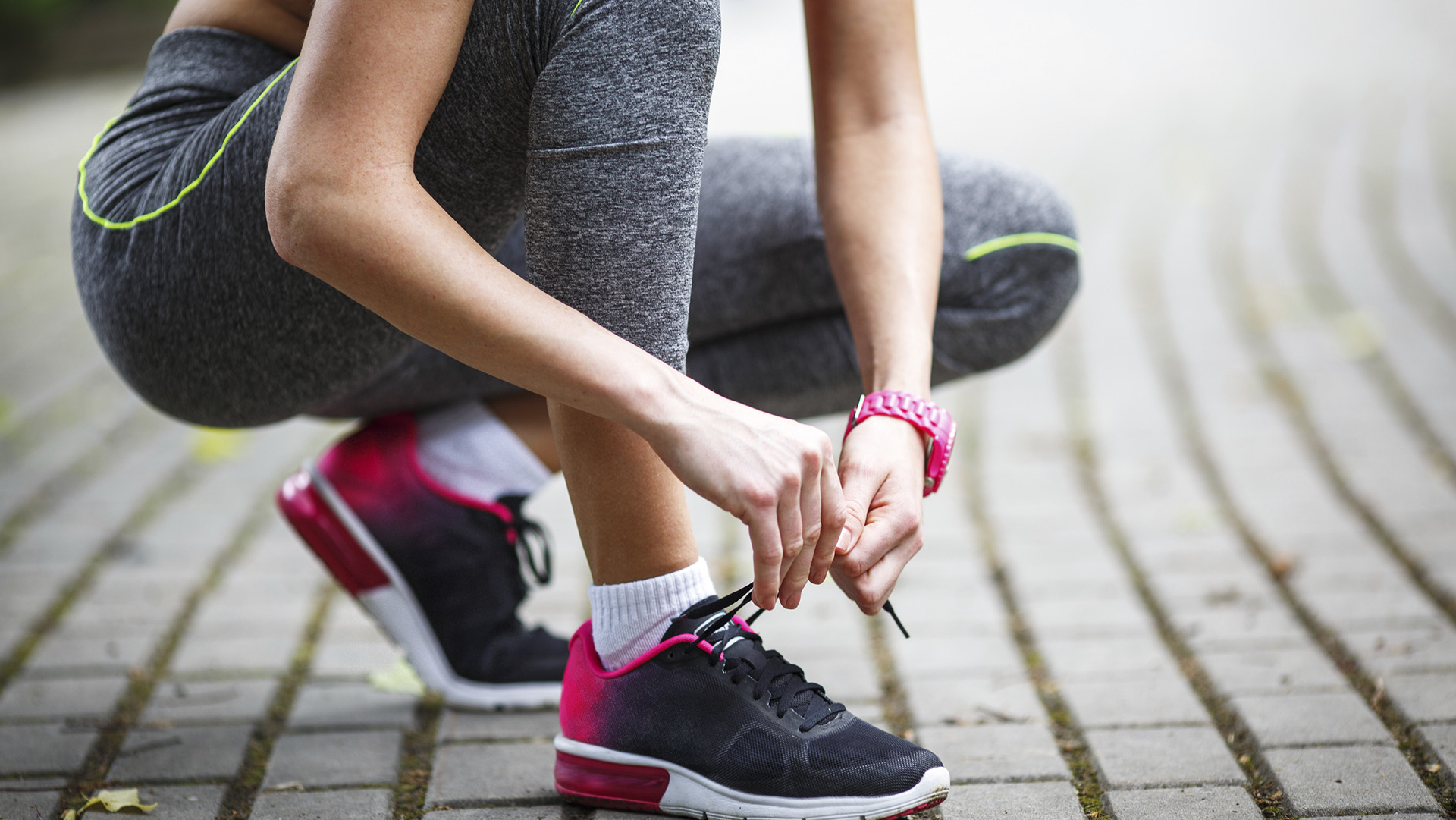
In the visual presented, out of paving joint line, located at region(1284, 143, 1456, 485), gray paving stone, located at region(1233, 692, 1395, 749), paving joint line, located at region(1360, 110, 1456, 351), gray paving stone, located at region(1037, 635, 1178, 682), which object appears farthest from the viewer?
paving joint line, located at region(1360, 110, 1456, 351)

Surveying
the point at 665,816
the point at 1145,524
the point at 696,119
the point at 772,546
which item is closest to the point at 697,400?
the point at 772,546

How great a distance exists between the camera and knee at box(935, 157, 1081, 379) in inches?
65.7

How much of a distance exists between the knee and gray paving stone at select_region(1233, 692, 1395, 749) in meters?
0.56

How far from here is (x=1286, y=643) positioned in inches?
69.8

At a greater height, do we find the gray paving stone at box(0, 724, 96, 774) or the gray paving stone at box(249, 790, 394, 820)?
the gray paving stone at box(249, 790, 394, 820)

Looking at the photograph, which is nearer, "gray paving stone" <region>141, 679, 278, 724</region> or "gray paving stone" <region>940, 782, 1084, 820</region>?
"gray paving stone" <region>940, 782, 1084, 820</region>

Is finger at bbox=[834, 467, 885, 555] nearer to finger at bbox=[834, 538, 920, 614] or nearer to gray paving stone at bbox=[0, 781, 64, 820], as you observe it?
finger at bbox=[834, 538, 920, 614]

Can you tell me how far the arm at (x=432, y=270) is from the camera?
1.04m

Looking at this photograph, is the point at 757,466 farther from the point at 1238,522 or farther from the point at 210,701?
the point at 1238,522

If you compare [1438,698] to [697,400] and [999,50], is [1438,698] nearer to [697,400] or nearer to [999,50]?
[697,400]

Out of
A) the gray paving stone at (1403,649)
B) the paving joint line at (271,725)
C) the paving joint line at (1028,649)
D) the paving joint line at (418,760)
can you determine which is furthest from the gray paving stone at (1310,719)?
the paving joint line at (271,725)

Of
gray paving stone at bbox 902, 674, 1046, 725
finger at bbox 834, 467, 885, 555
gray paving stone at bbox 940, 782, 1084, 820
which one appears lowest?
gray paving stone at bbox 902, 674, 1046, 725

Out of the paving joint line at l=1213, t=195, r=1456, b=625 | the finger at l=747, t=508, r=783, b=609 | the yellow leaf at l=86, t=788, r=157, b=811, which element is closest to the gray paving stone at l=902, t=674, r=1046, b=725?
the finger at l=747, t=508, r=783, b=609

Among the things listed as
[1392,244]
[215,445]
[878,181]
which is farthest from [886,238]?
[1392,244]
